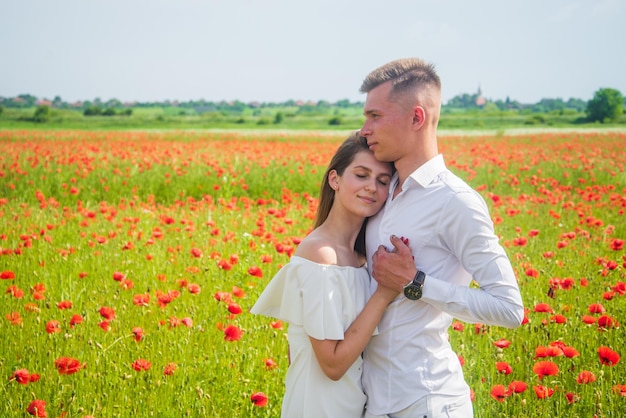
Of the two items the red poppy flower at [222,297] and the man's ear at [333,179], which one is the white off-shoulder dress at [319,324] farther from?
the red poppy flower at [222,297]

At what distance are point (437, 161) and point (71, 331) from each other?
263cm

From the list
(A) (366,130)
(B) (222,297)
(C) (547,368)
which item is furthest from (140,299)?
(C) (547,368)

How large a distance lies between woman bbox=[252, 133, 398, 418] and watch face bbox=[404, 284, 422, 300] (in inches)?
2.4

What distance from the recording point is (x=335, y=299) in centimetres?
207

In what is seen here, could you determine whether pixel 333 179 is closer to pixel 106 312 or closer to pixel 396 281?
pixel 396 281

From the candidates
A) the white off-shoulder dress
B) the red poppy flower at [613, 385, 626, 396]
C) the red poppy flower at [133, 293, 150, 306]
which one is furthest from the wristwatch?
the red poppy flower at [133, 293, 150, 306]

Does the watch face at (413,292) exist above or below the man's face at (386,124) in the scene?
below

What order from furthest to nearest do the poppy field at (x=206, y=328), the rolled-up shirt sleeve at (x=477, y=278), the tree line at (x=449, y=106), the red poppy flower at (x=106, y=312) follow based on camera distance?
1. the tree line at (x=449, y=106)
2. the red poppy flower at (x=106, y=312)
3. the poppy field at (x=206, y=328)
4. the rolled-up shirt sleeve at (x=477, y=278)

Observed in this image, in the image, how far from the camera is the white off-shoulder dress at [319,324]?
2051mm

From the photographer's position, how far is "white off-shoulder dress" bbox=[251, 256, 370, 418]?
2.05 m

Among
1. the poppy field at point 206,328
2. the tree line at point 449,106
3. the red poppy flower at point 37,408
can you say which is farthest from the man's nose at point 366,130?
the tree line at point 449,106

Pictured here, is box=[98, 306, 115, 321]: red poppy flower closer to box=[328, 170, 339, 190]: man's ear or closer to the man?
box=[328, 170, 339, 190]: man's ear

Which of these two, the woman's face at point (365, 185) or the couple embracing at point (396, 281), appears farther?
the woman's face at point (365, 185)

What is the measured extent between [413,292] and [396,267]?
10cm
